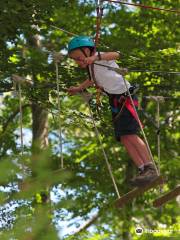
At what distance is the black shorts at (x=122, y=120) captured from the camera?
563 centimetres

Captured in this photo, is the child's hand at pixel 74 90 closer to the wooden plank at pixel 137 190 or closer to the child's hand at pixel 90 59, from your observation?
the child's hand at pixel 90 59

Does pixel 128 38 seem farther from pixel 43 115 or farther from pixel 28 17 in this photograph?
pixel 28 17

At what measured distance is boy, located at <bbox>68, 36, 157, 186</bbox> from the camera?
5.50 meters

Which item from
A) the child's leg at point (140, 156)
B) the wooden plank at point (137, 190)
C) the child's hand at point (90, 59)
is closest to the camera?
the wooden plank at point (137, 190)

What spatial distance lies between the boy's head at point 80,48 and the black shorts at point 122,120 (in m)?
0.57

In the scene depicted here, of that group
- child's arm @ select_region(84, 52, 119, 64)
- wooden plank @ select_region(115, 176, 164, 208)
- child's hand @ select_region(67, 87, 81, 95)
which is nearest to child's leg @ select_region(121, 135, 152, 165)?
wooden plank @ select_region(115, 176, 164, 208)

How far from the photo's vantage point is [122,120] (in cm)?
566

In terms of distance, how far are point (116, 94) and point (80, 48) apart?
2.19 feet

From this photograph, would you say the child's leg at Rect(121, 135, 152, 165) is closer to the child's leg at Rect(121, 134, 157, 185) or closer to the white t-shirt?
the child's leg at Rect(121, 134, 157, 185)

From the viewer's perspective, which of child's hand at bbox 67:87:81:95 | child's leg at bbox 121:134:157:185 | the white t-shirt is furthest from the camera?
child's hand at bbox 67:87:81:95

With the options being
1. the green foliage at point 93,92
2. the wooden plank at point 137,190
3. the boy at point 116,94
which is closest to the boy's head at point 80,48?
the boy at point 116,94

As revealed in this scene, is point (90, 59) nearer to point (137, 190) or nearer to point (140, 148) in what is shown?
point (140, 148)

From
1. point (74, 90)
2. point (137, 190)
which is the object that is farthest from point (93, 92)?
point (137, 190)

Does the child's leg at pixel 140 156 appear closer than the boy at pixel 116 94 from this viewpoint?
Yes
